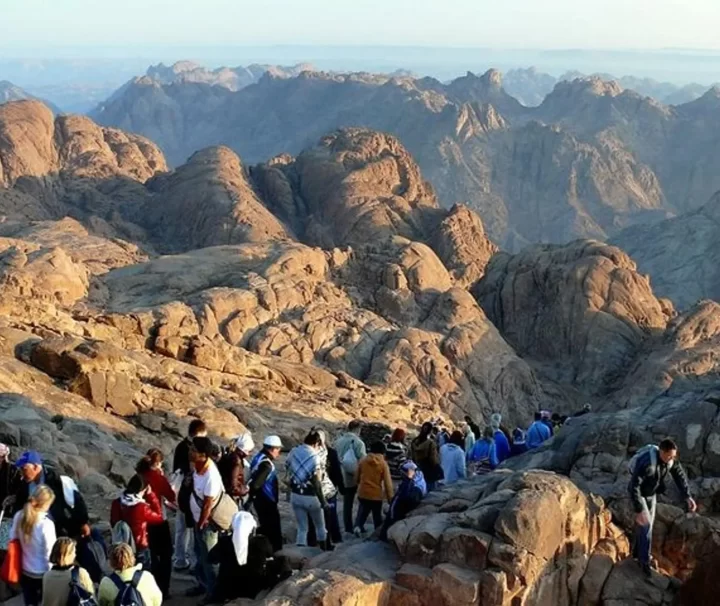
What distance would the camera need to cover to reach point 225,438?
21.9 m

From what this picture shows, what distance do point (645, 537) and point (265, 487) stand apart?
5.08 meters

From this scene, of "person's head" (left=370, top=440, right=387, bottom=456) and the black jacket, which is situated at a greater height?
→ the black jacket

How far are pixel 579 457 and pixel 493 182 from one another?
13487cm

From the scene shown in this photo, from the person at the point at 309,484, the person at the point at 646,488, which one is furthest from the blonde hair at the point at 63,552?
the person at the point at 646,488

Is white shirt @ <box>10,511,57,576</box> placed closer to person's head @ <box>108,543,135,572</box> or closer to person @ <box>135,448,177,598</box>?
person's head @ <box>108,543,135,572</box>

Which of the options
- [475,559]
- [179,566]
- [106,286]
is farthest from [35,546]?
[106,286]

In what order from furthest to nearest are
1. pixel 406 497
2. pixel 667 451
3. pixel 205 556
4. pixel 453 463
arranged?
pixel 453 463 → pixel 406 497 → pixel 667 451 → pixel 205 556

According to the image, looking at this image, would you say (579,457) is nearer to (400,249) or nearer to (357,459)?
(357,459)

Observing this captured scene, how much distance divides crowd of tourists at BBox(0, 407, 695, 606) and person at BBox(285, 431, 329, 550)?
0.01m

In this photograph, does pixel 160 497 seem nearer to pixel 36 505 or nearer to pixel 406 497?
pixel 36 505

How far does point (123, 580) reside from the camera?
28.4ft

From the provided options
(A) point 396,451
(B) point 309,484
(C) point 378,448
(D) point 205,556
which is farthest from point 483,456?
(D) point 205,556

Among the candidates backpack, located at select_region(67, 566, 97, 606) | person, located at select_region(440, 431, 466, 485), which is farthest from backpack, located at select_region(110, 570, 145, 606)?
person, located at select_region(440, 431, 466, 485)

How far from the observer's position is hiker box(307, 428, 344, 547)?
1262 cm
